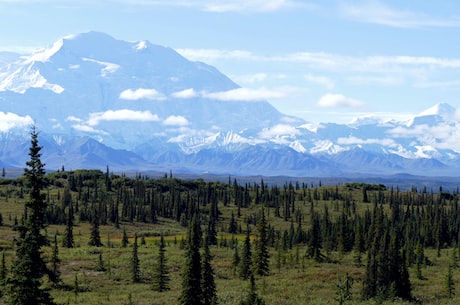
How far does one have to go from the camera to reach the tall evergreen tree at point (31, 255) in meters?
31.4

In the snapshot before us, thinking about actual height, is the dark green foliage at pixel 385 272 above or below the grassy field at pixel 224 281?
above

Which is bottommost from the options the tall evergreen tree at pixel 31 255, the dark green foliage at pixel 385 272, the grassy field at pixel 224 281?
the grassy field at pixel 224 281

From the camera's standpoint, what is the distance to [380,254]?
69.2 meters

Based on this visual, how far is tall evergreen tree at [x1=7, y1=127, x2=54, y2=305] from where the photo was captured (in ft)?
103

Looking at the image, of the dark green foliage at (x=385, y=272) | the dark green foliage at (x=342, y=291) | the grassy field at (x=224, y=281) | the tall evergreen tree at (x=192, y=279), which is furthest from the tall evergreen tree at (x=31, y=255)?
the dark green foliage at (x=385, y=272)

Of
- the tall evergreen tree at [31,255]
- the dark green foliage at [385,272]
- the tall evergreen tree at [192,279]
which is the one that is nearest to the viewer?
the tall evergreen tree at [31,255]

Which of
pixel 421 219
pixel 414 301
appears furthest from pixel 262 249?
pixel 421 219

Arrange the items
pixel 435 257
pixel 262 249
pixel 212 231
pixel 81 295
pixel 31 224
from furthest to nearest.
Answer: pixel 212 231 < pixel 435 257 < pixel 262 249 < pixel 81 295 < pixel 31 224

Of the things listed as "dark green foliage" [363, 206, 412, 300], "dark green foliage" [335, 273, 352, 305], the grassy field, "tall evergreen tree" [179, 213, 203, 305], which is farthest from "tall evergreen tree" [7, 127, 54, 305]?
"dark green foliage" [363, 206, 412, 300]

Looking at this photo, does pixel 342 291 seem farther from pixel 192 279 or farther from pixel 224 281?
pixel 224 281

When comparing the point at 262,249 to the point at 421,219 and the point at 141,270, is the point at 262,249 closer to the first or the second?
the point at 141,270

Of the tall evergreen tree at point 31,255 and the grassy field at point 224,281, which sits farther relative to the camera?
the grassy field at point 224,281

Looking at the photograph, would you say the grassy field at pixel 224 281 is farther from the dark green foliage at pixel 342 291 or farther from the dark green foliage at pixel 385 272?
the dark green foliage at pixel 342 291

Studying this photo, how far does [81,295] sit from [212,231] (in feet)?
266
